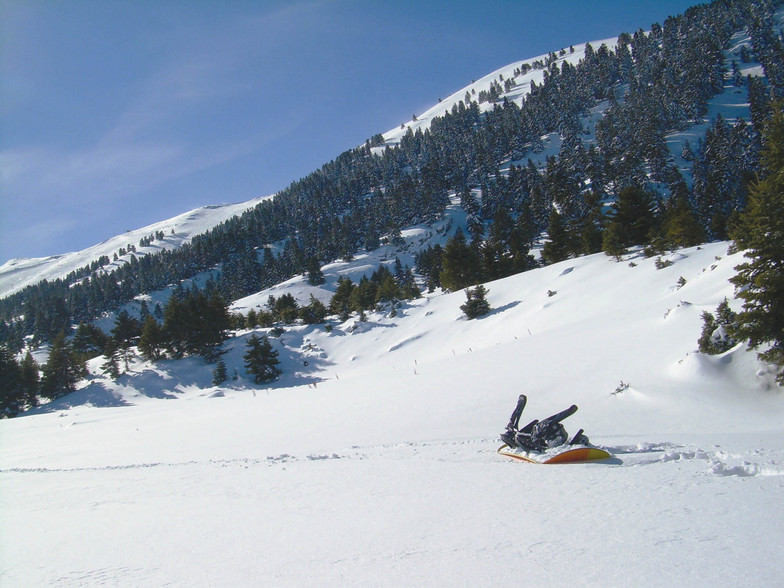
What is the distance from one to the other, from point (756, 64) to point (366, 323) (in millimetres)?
198479

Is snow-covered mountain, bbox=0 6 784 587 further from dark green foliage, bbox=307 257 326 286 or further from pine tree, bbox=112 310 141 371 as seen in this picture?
dark green foliage, bbox=307 257 326 286

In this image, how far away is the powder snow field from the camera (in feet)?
14.6

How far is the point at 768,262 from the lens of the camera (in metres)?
13.3

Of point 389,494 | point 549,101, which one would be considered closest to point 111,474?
point 389,494

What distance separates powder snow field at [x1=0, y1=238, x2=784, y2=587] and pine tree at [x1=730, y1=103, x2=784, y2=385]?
4.58 feet

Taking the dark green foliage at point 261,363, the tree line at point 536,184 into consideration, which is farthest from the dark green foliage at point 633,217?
the dark green foliage at point 261,363

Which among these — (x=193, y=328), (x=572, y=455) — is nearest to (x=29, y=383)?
(x=193, y=328)

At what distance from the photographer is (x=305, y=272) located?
121 m

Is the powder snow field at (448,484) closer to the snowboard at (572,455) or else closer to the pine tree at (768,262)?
the snowboard at (572,455)

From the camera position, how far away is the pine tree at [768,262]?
12539 mm

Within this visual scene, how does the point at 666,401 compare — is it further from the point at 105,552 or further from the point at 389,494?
the point at 105,552

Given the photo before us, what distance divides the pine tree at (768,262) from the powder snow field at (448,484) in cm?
139

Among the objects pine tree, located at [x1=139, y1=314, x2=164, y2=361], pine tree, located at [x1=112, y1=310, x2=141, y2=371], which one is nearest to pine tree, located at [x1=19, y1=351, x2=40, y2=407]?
pine tree, located at [x1=112, y1=310, x2=141, y2=371]

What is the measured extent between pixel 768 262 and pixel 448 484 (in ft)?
43.7
